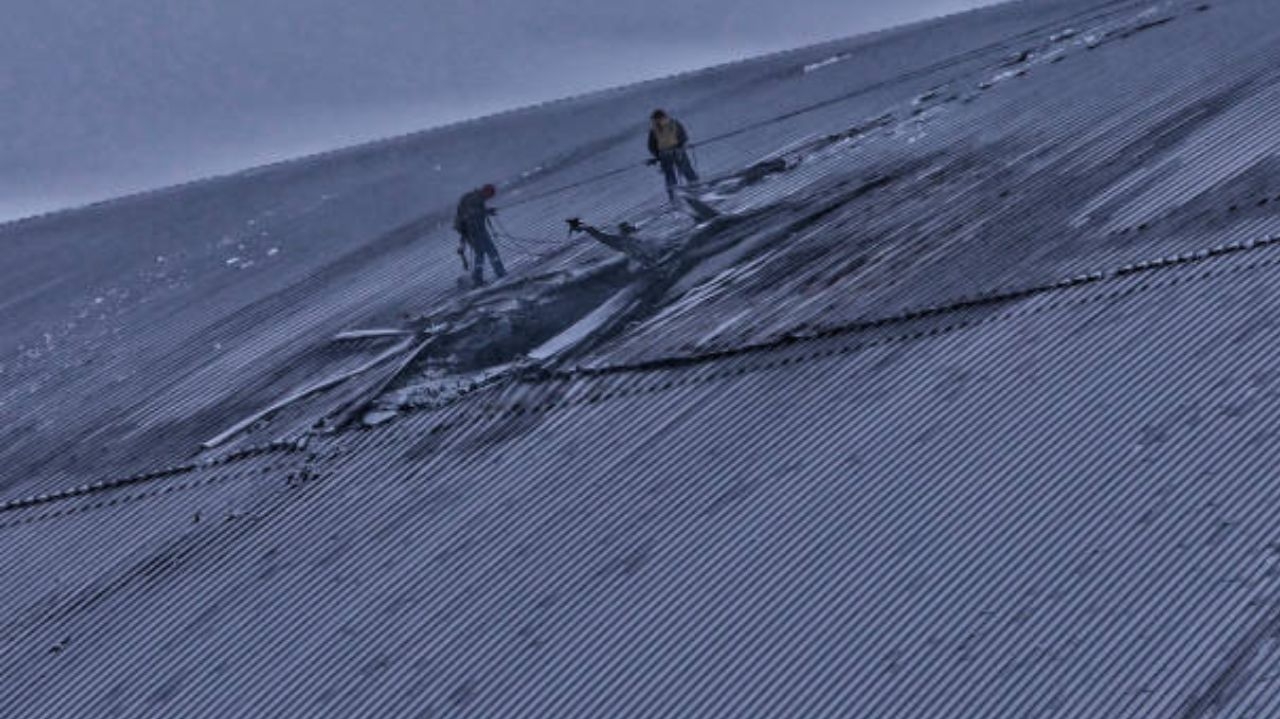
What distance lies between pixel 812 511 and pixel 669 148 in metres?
19.8

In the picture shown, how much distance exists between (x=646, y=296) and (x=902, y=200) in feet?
15.4

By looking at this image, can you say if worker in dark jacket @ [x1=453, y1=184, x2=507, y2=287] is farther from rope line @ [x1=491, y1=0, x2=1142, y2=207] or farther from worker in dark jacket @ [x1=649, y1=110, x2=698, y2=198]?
rope line @ [x1=491, y1=0, x2=1142, y2=207]

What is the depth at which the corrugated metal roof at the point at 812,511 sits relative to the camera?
19.0m

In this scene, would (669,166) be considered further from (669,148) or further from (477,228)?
(477,228)

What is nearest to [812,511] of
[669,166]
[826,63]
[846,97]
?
[669,166]

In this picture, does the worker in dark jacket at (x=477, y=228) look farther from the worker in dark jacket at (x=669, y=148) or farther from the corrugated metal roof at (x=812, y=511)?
the corrugated metal roof at (x=812, y=511)

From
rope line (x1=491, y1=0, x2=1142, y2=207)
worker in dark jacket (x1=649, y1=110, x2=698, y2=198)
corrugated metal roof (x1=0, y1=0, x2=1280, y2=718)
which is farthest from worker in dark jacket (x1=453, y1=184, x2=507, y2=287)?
rope line (x1=491, y1=0, x2=1142, y2=207)

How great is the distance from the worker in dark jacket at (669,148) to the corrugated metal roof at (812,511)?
728 cm

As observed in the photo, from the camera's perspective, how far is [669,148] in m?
41.5

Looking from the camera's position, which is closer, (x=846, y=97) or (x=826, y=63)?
(x=846, y=97)

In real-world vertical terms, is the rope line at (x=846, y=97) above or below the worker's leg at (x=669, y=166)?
below

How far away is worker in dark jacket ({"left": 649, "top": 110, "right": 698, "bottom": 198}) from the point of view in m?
41.2

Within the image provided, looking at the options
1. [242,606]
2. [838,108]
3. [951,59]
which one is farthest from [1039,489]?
[951,59]

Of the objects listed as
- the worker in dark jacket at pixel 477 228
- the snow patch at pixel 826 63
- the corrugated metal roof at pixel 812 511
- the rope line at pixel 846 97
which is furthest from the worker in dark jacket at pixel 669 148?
the snow patch at pixel 826 63
